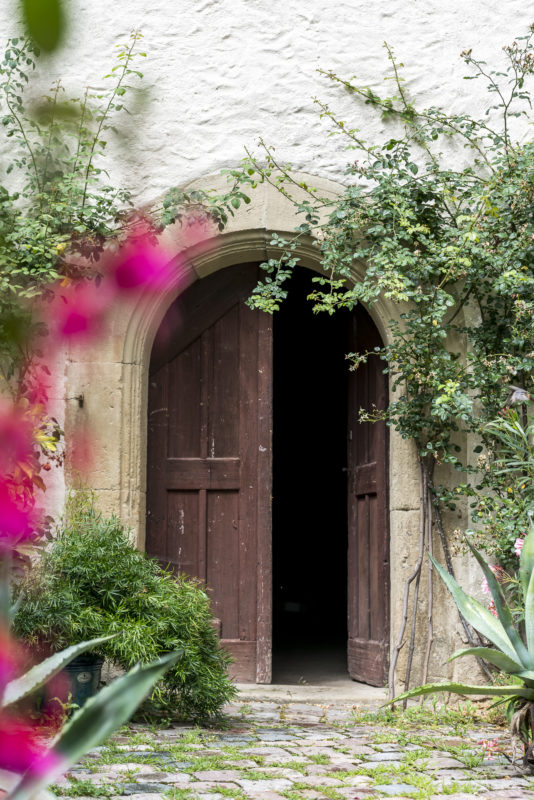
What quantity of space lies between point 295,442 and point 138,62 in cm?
485

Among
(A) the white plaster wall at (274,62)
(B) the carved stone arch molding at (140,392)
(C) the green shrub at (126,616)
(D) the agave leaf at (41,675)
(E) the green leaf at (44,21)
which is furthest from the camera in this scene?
(A) the white plaster wall at (274,62)

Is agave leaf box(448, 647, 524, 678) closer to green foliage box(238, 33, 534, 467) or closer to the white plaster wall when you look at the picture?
green foliage box(238, 33, 534, 467)

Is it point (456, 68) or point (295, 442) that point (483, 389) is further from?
point (295, 442)

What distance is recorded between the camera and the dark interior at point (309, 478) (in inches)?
363

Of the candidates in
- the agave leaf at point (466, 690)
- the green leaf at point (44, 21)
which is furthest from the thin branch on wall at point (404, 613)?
the green leaf at point (44, 21)

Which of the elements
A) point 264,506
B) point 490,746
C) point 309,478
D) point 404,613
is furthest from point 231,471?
point 309,478

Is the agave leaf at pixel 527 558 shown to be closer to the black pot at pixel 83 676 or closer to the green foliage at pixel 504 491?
the green foliage at pixel 504 491

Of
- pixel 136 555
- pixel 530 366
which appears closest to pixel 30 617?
pixel 136 555

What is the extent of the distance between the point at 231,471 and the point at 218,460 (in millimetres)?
102

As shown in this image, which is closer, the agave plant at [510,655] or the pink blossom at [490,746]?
the agave plant at [510,655]

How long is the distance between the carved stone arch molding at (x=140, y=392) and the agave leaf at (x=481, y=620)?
5.51 feet

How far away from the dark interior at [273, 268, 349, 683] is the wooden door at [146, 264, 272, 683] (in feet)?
11.2

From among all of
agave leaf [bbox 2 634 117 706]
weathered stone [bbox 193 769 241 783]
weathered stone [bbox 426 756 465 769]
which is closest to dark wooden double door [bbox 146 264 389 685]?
weathered stone [bbox 426 756 465 769]

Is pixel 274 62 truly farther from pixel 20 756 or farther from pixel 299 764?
pixel 20 756
